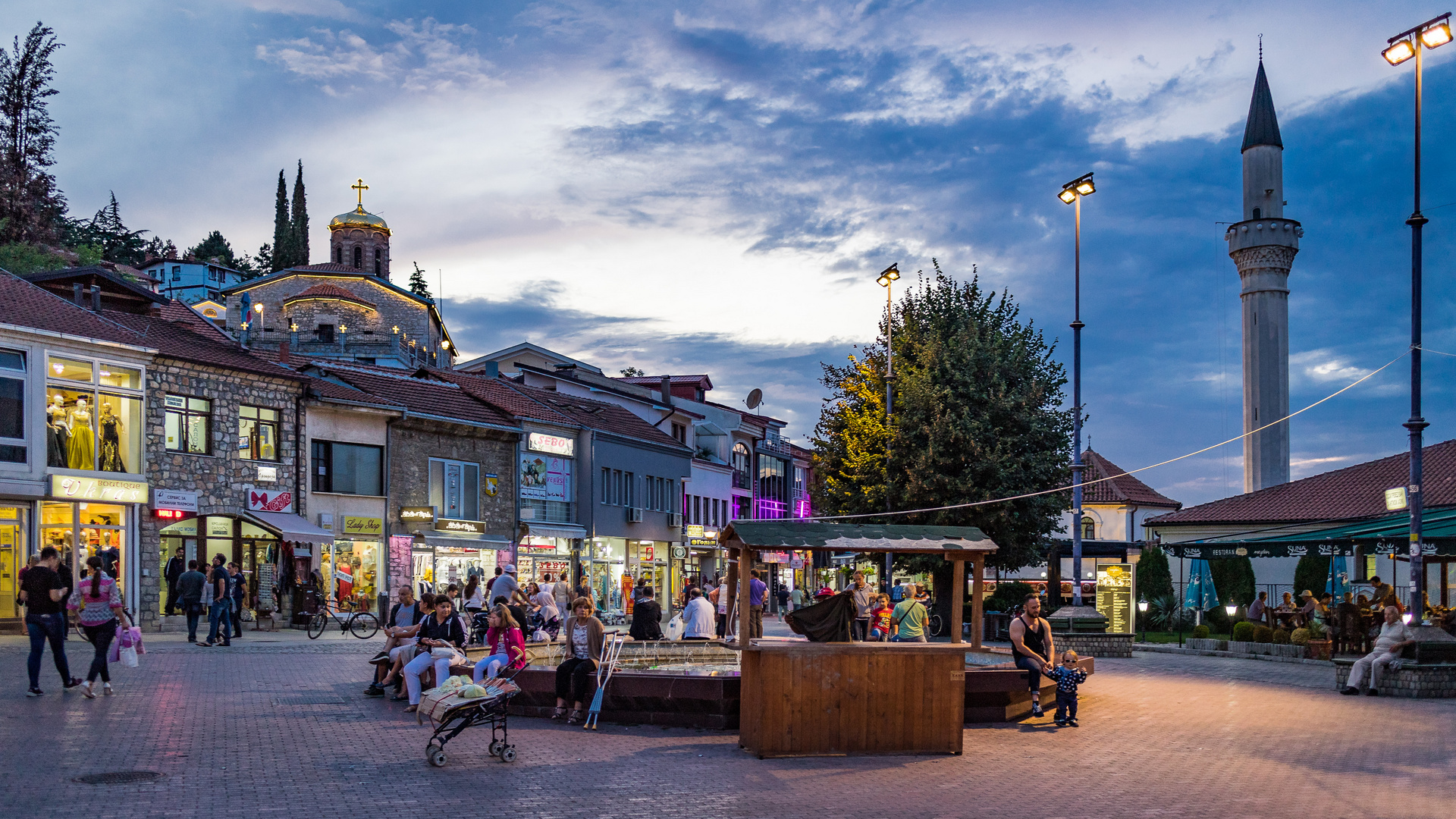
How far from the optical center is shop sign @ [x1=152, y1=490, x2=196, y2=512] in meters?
30.2

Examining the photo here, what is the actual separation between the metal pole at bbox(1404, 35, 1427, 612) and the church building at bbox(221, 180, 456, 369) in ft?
163

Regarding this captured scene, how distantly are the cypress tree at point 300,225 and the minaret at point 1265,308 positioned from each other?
7606 centimetres

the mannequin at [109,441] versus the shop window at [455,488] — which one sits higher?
the mannequin at [109,441]

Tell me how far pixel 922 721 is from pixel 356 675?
10005mm

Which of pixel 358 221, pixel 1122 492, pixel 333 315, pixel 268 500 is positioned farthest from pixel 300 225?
pixel 268 500

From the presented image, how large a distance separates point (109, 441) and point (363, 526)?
858 cm

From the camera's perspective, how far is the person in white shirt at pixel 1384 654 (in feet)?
60.7

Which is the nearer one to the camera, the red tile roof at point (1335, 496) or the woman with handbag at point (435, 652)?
the woman with handbag at point (435, 652)

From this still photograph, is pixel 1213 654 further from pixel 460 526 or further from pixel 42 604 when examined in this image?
pixel 42 604

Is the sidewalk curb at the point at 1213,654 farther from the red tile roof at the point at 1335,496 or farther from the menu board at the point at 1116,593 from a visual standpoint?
the red tile roof at the point at 1335,496

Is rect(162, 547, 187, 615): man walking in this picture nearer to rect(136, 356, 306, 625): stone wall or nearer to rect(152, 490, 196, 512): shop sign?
rect(136, 356, 306, 625): stone wall

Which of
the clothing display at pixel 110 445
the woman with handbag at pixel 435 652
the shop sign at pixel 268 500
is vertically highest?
the clothing display at pixel 110 445

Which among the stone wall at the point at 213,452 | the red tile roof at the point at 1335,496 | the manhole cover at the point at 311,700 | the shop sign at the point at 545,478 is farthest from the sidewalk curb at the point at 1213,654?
the stone wall at the point at 213,452

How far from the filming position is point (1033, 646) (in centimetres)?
1562
